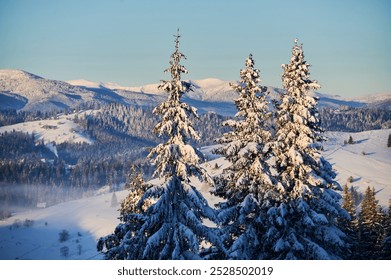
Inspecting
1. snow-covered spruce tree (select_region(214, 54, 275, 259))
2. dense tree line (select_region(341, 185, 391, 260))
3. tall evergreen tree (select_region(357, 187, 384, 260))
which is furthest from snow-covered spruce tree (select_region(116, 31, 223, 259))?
tall evergreen tree (select_region(357, 187, 384, 260))

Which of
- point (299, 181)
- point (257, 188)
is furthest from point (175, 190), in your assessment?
point (299, 181)

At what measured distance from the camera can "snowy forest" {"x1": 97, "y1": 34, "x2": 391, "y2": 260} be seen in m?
14.0

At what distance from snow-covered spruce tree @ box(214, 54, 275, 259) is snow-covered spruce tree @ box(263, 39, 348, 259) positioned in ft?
2.02

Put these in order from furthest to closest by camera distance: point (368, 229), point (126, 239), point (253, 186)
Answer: point (368, 229) → point (253, 186) → point (126, 239)

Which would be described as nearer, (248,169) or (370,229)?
(248,169)

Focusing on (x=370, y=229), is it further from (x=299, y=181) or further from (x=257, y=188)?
(x=257, y=188)

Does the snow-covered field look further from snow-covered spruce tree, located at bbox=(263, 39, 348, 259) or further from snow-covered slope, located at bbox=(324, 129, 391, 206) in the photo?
snow-covered spruce tree, located at bbox=(263, 39, 348, 259)

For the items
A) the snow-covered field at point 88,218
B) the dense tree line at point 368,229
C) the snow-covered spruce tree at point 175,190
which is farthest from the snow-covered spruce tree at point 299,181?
the snow-covered field at point 88,218

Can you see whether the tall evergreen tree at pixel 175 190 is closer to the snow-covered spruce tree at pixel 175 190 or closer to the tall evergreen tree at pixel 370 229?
the snow-covered spruce tree at pixel 175 190

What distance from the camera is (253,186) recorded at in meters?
17.0

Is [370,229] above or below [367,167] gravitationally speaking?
above

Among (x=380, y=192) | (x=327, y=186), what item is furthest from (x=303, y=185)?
(x=380, y=192)

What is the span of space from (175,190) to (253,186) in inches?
175
